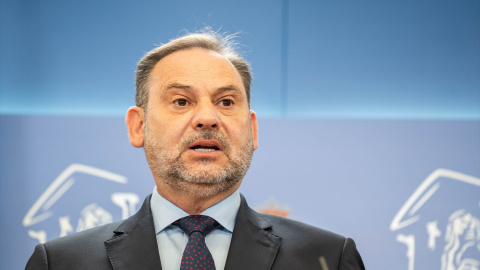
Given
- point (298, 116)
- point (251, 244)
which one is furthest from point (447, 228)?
point (251, 244)

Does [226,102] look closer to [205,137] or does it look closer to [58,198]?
Answer: [205,137]

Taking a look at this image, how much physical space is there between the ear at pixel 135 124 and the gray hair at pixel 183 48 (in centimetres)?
2

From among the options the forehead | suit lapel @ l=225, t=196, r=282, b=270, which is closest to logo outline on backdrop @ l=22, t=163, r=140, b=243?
the forehead

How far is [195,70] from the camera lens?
1.56 m

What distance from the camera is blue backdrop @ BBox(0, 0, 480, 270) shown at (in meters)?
2.78

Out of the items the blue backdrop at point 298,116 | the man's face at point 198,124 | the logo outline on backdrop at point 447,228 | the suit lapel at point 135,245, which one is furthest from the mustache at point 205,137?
the logo outline on backdrop at point 447,228

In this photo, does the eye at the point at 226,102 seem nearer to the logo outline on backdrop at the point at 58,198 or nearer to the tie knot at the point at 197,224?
the tie knot at the point at 197,224

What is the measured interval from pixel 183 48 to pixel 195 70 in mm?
117

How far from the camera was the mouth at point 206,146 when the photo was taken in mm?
1445

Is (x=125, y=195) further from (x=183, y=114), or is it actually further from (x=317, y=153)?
(x=183, y=114)

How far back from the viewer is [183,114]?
1.49 metres

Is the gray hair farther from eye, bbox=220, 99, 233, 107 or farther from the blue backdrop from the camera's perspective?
the blue backdrop

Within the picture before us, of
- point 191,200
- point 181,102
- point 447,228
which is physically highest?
point 181,102

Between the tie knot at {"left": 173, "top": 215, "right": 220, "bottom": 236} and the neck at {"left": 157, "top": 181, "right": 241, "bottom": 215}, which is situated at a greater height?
the neck at {"left": 157, "top": 181, "right": 241, "bottom": 215}
